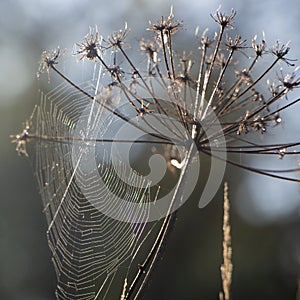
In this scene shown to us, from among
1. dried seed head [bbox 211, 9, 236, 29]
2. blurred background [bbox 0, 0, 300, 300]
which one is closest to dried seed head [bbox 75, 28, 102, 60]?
dried seed head [bbox 211, 9, 236, 29]

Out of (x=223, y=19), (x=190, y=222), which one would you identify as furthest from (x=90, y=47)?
(x=190, y=222)

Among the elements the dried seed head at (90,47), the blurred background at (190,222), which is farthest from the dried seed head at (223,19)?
the blurred background at (190,222)

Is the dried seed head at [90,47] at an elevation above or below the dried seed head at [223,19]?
below

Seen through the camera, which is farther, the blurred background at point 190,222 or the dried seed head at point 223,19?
the blurred background at point 190,222

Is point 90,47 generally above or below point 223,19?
below

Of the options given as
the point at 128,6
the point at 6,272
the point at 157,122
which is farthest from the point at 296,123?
the point at 128,6

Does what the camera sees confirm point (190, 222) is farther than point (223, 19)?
Yes

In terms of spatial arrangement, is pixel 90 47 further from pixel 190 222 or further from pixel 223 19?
pixel 190 222

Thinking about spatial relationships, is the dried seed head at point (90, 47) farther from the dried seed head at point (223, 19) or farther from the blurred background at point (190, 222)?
the blurred background at point (190, 222)

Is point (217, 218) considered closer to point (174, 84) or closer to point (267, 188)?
point (267, 188)
